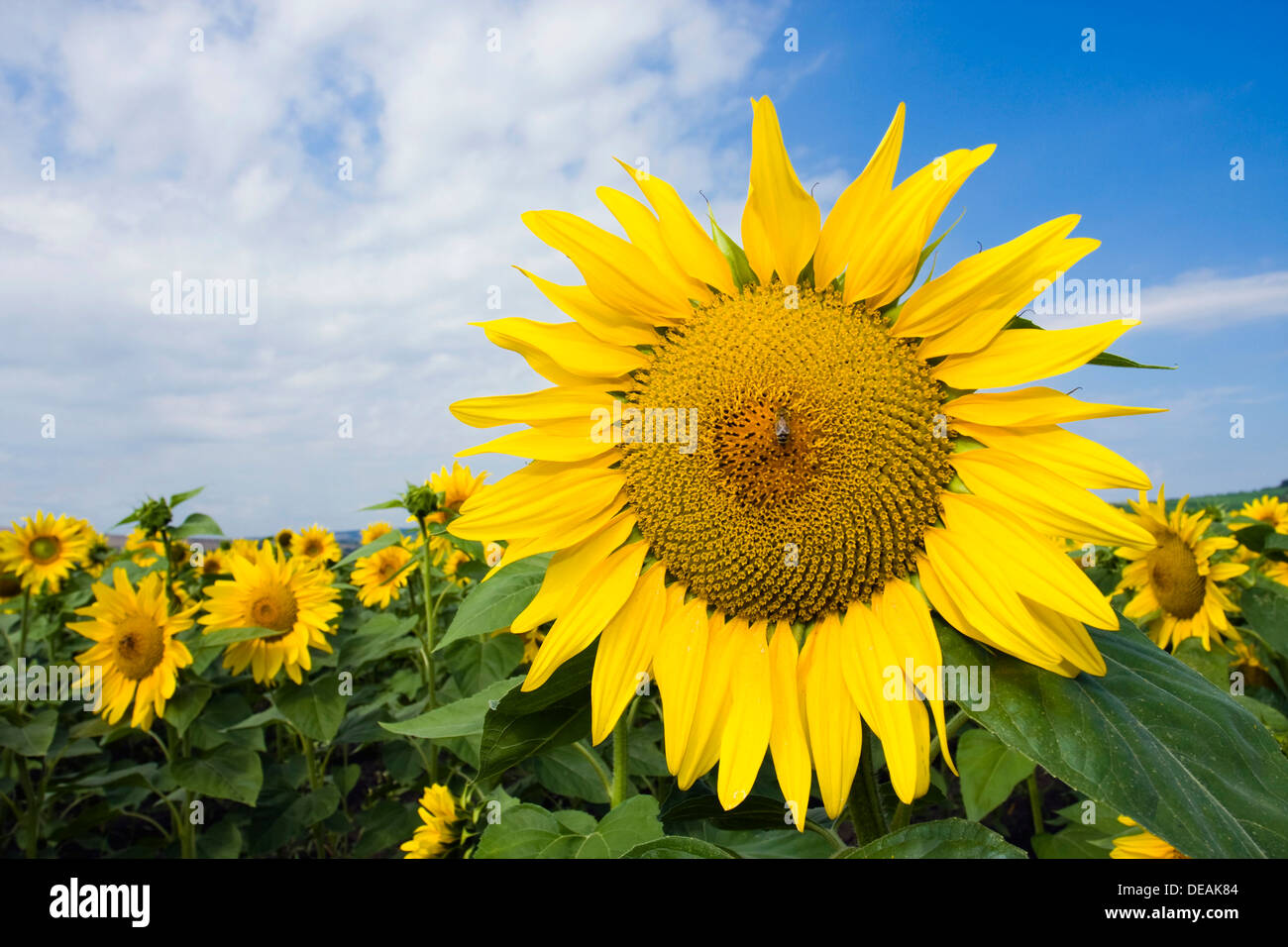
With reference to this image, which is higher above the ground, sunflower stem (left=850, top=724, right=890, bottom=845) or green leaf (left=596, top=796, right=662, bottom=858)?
sunflower stem (left=850, top=724, right=890, bottom=845)

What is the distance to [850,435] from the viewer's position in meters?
1.44

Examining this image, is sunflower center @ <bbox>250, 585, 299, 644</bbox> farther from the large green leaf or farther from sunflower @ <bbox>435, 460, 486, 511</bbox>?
the large green leaf

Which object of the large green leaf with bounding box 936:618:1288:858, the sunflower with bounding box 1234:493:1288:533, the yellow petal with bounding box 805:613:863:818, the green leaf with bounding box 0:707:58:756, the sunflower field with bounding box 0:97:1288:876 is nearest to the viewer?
the large green leaf with bounding box 936:618:1288:858

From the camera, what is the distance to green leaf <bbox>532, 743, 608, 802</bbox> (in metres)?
3.36

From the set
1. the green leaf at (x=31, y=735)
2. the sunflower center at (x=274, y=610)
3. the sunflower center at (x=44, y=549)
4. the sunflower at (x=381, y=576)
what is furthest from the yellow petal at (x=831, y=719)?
the sunflower center at (x=44, y=549)

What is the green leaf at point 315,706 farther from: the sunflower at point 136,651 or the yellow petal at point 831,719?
the yellow petal at point 831,719

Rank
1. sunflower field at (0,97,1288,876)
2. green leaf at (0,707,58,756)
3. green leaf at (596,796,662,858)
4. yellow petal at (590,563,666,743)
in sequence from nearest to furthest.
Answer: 1. sunflower field at (0,97,1288,876)
2. yellow petal at (590,563,666,743)
3. green leaf at (596,796,662,858)
4. green leaf at (0,707,58,756)

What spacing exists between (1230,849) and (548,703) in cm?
112

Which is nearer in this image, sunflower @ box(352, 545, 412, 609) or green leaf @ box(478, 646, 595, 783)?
green leaf @ box(478, 646, 595, 783)

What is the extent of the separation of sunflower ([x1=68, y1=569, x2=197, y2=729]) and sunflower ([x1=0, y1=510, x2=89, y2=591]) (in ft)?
11.2

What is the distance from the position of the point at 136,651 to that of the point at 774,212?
4463 mm

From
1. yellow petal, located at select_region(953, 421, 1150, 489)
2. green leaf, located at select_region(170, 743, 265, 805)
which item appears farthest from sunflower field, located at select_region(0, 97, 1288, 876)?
green leaf, located at select_region(170, 743, 265, 805)

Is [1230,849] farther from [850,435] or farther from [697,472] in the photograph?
[697,472]
